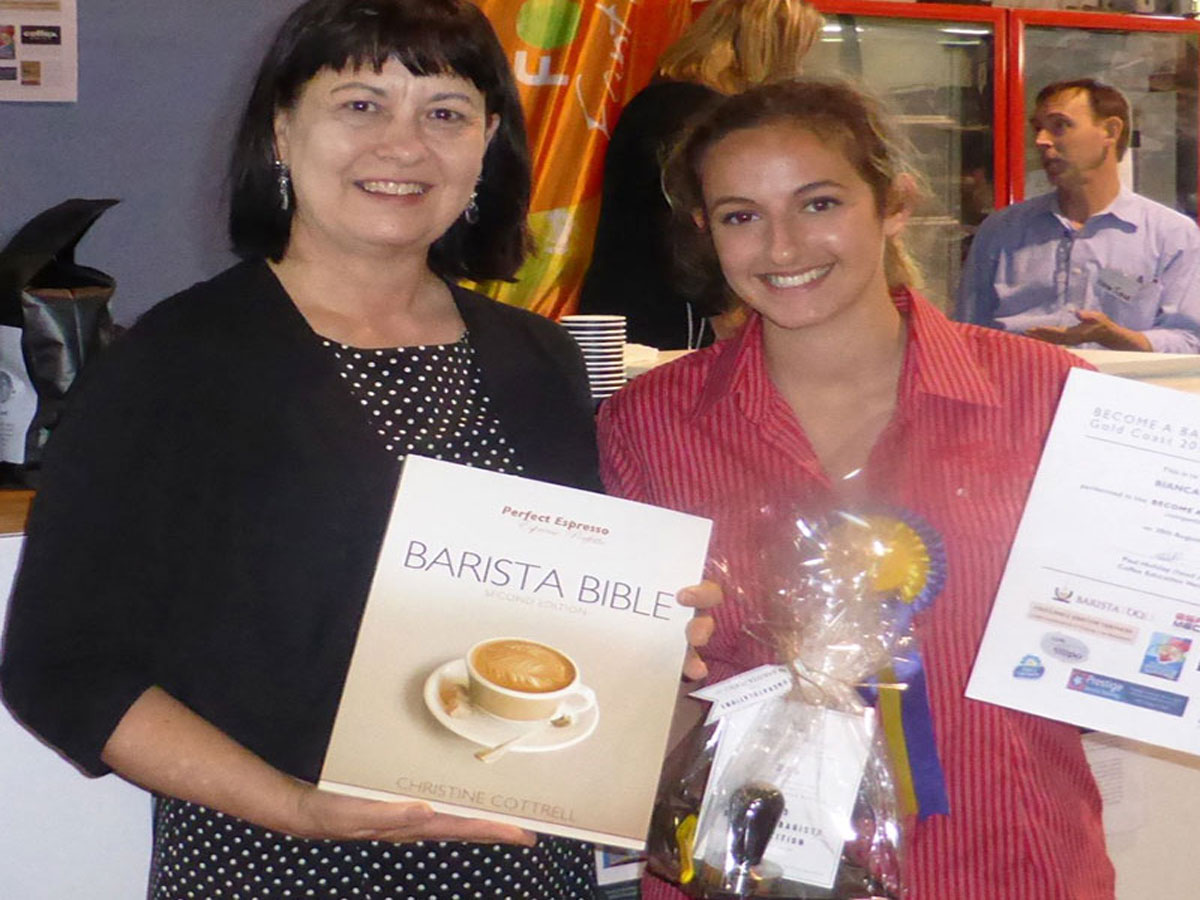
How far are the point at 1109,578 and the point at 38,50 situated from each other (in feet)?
7.70

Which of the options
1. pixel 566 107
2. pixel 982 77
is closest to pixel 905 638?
pixel 566 107

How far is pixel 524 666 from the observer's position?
1158mm

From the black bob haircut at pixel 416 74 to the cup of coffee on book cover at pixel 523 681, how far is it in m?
0.50

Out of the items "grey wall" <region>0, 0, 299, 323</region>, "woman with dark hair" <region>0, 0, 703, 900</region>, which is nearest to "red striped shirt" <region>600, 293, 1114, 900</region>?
"woman with dark hair" <region>0, 0, 703, 900</region>

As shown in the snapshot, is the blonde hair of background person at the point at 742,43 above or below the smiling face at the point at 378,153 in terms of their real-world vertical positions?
above

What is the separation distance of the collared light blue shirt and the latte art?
2934 millimetres

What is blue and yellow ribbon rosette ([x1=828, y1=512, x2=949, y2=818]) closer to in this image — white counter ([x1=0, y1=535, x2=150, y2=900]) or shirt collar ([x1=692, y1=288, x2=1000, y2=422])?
shirt collar ([x1=692, y1=288, x2=1000, y2=422])

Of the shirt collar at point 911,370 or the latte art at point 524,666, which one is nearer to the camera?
the latte art at point 524,666

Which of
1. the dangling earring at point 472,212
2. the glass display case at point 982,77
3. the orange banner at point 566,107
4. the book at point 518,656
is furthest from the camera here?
the glass display case at point 982,77

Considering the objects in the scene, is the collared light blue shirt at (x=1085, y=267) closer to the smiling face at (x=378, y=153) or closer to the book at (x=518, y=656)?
the smiling face at (x=378, y=153)

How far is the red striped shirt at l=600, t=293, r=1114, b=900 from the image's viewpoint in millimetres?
1334

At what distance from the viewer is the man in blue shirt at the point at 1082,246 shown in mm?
3865

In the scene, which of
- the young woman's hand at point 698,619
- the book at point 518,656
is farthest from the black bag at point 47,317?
the young woman's hand at point 698,619

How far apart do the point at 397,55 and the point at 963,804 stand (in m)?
0.90
